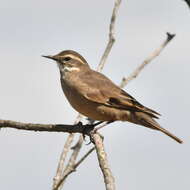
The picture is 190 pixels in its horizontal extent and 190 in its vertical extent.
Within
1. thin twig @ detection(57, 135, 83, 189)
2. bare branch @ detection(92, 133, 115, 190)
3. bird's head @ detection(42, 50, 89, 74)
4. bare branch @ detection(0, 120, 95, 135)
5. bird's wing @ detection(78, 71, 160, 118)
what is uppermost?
bare branch @ detection(92, 133, 115, 190)

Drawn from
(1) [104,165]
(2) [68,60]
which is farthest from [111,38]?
(2) [68,60]

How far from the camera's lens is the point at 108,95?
31.0ft

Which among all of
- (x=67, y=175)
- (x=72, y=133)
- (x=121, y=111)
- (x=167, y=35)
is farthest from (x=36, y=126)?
(x=121, y=111)

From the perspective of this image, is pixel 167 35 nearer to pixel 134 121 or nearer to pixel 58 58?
pixel 134 121

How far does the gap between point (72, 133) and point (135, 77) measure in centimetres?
111

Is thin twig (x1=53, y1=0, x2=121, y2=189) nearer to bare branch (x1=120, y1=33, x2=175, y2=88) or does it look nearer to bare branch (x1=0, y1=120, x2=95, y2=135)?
bare branch (x1=120, y1=33, x2=175, y2=88)

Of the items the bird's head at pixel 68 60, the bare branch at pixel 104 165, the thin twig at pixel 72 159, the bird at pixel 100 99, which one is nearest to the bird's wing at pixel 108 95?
the bird at pixel 100 99

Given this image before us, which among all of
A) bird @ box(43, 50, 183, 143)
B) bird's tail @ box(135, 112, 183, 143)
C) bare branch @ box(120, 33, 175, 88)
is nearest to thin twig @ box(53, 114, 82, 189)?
bare branch @ box(120, 33, 175, 88)

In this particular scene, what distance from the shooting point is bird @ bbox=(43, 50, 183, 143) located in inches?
348

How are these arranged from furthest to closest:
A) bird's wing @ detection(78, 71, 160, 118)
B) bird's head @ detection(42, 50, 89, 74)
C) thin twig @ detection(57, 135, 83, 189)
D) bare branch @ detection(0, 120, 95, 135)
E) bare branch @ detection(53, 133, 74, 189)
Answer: bird's head @ detection(42, 50, 89, 74) → bird's wing @ detection(78, 71, 160, 118) → bare branch @ detection(0, 120, 95, 135) → bare branch @ detection(53, 133, 74, 189) → thin twig @ detection(57, 135, 83, 189)

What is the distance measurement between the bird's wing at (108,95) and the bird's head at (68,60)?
0.49 meters

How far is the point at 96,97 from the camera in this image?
927 cm

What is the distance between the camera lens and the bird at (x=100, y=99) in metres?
8.84

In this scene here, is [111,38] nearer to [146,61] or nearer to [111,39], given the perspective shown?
[111,39]
